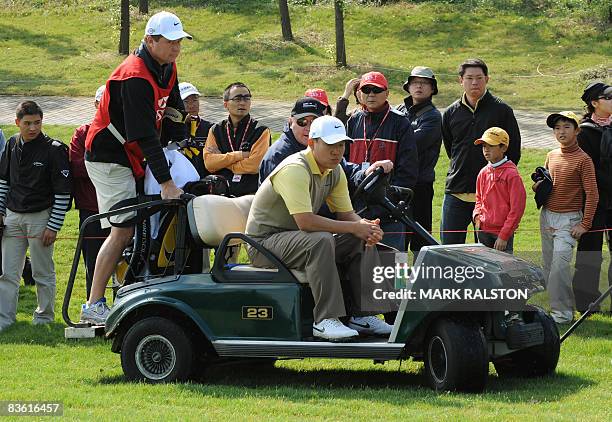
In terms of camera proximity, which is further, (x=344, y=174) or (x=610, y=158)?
(x=610, y=158)

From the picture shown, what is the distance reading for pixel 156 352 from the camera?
27.0 ft

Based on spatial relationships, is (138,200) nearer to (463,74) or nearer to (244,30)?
A: (463,74)

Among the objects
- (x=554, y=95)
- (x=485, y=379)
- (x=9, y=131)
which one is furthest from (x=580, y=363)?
(x=554, y=95)

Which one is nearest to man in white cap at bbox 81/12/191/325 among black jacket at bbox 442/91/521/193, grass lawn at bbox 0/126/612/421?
grass lawn at bbox 0/126/612/421

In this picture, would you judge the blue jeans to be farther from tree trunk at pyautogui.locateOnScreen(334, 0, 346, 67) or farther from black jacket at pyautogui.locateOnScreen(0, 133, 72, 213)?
tree trunk at pyautogui.locateOnScreen(334, 0, 346, 67)

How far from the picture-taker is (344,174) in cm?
844

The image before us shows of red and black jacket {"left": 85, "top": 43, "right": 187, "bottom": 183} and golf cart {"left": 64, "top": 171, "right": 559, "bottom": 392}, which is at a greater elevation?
red and black jacket {"left": 85, "top": 43, "right": 187, "bottom": 183}

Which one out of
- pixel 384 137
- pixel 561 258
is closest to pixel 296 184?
pixel 384 137

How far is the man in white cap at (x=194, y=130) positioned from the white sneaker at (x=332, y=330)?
3.46 metres

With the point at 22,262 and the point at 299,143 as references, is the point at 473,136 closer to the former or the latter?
the point at 299,143

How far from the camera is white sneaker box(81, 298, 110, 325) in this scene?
8.80 m

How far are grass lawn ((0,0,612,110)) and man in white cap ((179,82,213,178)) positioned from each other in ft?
45.8

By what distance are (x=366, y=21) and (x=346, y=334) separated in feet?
101

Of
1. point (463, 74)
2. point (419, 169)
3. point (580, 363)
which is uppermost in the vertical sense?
point (463, 74)
